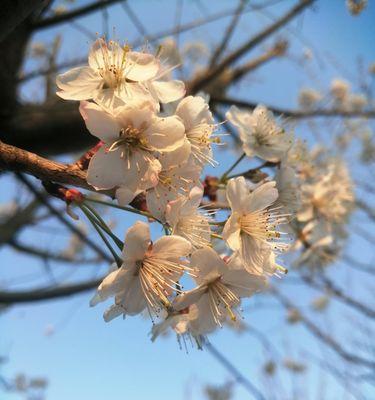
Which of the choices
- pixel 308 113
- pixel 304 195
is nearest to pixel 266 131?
pixel 304 195

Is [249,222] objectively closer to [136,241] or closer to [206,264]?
[206,264]

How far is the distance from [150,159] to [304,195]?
0.85 m

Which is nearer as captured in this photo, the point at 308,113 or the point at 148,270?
the point at 148,270

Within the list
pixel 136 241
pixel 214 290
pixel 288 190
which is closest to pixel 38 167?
pixel 136 241

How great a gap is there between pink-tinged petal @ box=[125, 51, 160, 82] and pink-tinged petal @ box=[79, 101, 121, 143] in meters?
0.18

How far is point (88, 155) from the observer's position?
814 mm

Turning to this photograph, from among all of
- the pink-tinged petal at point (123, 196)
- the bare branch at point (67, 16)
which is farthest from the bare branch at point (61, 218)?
the pink-tinged petal at point (123, 196)

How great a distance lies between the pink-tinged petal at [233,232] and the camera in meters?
0.89

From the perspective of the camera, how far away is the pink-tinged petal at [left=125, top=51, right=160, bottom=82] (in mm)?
938

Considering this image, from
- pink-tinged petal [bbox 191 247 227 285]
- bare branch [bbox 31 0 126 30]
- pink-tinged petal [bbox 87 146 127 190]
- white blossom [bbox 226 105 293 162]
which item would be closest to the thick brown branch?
pink-tinged petal [bbox 87 146 127 190]

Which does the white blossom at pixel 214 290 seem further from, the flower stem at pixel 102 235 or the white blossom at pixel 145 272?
the flower stem at pixel 102 235

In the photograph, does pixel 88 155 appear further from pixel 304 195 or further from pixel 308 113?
pixel 308 113

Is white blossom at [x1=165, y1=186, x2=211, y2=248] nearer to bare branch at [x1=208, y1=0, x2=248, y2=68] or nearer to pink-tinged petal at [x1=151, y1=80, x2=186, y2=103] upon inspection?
pink-tinged petal at [x1=151, y1=80, x2=186, y2=103]

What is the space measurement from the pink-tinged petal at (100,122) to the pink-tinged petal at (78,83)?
75mm
